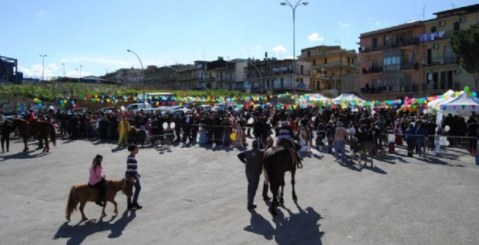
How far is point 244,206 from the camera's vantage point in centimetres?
1093

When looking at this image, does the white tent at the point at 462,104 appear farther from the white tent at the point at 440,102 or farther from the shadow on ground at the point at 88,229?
the shadow on ground at the point at 88,229

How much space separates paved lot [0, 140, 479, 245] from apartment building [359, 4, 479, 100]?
1551 inches

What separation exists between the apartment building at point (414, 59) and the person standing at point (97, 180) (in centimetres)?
5100

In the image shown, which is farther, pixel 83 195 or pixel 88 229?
pixel 83 195

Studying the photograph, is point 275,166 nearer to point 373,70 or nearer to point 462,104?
point 462,104

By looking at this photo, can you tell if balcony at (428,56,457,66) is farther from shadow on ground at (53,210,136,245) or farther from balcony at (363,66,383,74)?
shadow on ground at (53,210,136,245)

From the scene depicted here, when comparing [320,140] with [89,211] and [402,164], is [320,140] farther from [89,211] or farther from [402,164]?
[89,211]

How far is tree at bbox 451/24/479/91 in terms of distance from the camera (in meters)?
37.5

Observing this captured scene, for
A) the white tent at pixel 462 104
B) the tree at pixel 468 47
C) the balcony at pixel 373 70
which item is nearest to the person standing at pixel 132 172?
the white tent at pixel 462 104

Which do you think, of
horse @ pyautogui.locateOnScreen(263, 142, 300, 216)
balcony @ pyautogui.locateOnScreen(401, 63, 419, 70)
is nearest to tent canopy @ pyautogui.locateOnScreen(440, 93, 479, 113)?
horse @ pyautogui.locateOnScreen(263, 142, 300, 216)

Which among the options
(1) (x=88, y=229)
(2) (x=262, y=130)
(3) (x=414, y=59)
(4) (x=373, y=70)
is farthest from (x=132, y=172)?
(4) (x=373, y=70)

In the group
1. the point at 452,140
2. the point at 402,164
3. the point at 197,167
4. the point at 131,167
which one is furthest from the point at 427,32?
the point at 131,167

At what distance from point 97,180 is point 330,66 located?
84891mm

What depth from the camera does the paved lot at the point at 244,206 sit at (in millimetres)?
8602
